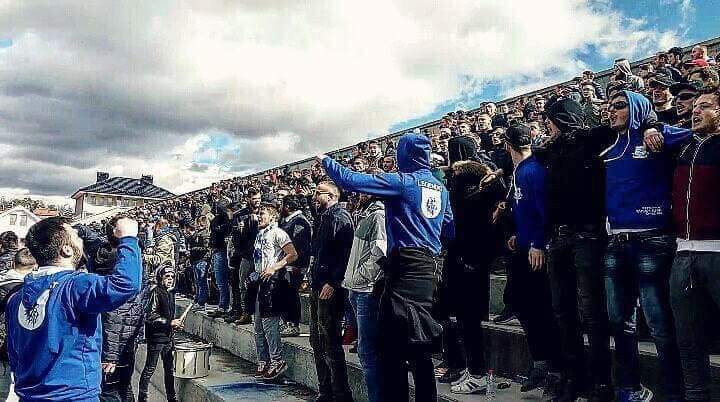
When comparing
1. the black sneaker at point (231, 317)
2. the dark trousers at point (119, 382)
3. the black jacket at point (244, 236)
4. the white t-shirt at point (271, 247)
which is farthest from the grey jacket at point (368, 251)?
the black sneaker at point (231, 317)

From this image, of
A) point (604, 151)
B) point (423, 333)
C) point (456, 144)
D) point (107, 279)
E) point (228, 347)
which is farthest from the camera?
point (228, 347)

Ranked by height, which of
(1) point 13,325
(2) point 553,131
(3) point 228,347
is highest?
(2) point 553,131

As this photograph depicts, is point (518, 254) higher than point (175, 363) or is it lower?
higher

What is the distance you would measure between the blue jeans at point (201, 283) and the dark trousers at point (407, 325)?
299 inches

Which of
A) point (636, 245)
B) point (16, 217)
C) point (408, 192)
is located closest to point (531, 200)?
point (636, 245)

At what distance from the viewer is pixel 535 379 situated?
154 inches

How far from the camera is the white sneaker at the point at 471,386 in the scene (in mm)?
4082

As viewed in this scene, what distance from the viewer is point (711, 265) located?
2871mm

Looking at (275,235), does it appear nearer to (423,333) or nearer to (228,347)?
(228,347)

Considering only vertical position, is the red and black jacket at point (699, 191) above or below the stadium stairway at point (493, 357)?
above

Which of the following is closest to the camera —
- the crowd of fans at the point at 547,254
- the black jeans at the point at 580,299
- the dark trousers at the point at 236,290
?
the crowd of fans at the point at 547,254

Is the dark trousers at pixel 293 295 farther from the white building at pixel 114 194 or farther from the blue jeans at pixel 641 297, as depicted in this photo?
the white building at pixel 114 194

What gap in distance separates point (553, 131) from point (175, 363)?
511 cm

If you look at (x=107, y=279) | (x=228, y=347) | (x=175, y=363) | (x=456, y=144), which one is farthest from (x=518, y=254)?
(x=228, y=347)
